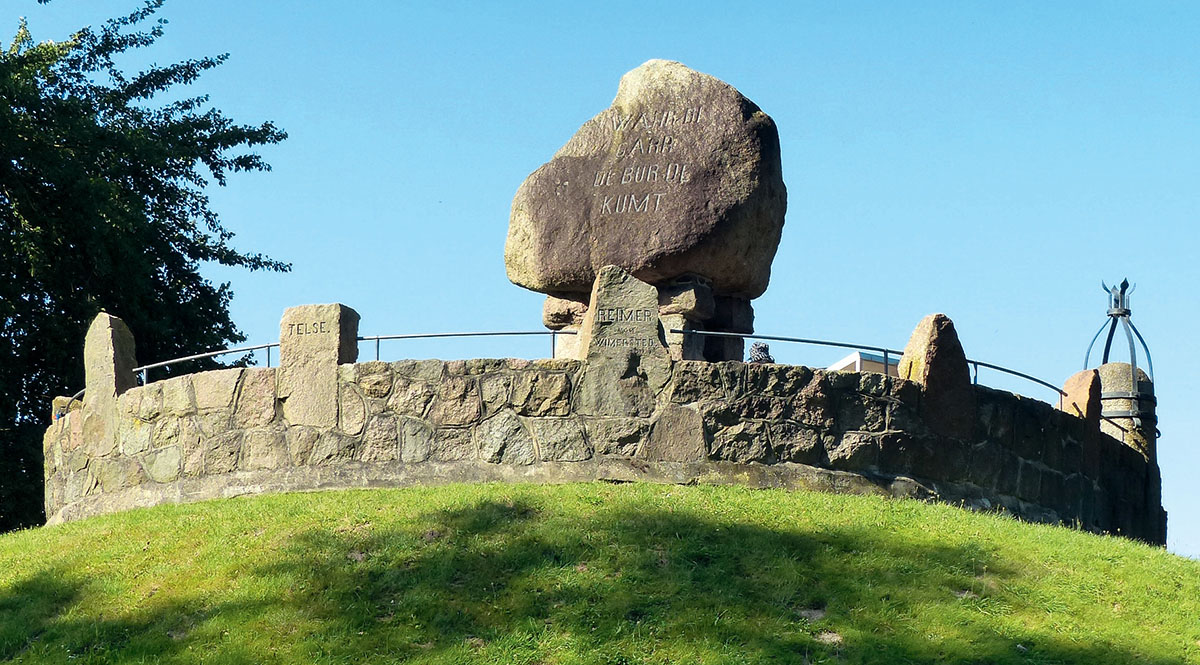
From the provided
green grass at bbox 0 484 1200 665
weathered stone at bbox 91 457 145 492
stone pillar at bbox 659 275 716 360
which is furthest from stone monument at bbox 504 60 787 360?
weathered stone at bbox 91 457 145 492

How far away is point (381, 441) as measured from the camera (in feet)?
41.4

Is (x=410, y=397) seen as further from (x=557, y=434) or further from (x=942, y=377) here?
(x=942, y=377)

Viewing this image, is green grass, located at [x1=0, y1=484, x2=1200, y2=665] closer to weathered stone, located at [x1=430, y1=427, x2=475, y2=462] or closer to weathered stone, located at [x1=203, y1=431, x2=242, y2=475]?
weathered stone, located at [x1=430, y1=427, x2=475, y2=462]

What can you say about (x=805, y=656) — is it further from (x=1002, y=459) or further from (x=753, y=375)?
(x=1002, y=459)

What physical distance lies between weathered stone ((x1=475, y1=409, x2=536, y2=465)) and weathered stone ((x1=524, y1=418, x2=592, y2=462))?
84 millimetres

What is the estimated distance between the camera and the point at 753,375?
12.6m

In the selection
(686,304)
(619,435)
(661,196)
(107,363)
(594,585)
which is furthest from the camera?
(661,196)

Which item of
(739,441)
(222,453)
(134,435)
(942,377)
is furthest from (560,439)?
(134,435)

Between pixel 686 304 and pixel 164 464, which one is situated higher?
pixel 686 304

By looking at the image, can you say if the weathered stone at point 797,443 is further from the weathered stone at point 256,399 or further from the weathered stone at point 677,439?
the weathered stone at point 256,399

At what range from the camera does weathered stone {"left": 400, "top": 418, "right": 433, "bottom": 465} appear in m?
12.5

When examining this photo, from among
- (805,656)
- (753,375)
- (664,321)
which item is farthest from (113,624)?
(664,321)

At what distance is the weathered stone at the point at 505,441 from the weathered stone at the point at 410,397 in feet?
1.68

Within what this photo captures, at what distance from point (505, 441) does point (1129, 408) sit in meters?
8.07
